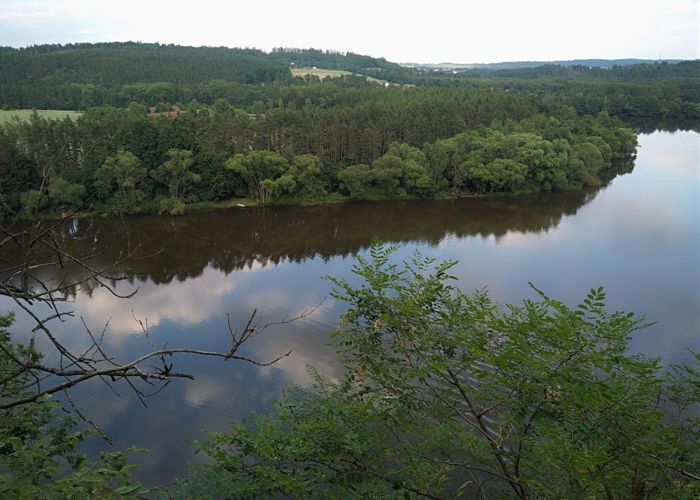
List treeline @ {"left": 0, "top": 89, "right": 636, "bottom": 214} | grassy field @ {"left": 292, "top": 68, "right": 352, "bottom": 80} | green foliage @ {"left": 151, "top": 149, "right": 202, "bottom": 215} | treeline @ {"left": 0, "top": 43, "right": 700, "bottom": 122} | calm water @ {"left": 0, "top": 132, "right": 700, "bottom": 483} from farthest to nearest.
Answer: grassy field @ {"left": 292, "top": 68, "right": 352, "bottom": 80}, treeline @ {"left": 0, "top": 43, "right": 700, "bottom": 122}, green foliage @ {"left": 151, "top": 149, "right": 202, "bottom": 215}, treeline @ {"left": 0, "top": 89, "right": 636, "bottom": 214}, calm water @ {"left": 0, "top": 132, "right": 700, "bottom": 483}

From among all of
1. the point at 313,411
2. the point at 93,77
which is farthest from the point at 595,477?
the point at 93,77

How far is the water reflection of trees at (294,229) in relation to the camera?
634 inches

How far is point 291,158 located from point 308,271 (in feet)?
27.3

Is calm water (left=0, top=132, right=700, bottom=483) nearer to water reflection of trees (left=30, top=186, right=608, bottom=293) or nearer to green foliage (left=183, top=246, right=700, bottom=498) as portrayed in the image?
water reflection of trees (left=30, top=186, right=608, bottom=293)

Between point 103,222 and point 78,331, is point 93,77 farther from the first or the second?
point 78,331

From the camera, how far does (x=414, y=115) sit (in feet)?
89.9

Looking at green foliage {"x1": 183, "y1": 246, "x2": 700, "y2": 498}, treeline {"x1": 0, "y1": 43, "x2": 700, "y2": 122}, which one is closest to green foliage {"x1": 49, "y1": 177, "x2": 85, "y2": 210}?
green foliage {"x1": 183, "y1": 246, "x2": 700, "y2": 498}

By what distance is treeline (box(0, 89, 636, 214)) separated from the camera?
758 inches

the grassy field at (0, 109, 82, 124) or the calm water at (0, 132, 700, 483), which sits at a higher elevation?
the grassy field at (0, 109, 82, 124)

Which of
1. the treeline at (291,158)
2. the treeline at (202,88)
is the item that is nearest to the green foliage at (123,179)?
the treeline at (291,158)

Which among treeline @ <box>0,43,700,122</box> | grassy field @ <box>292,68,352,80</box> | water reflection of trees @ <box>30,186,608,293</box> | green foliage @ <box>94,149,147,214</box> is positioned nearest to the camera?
water reflection of trees @ <box>30,186,608,293</box>

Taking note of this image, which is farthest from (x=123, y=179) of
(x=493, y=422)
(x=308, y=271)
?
(x=493, y=422)

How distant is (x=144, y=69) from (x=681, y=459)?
55.1 metres

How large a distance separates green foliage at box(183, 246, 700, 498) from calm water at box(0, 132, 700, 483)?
3668 millimetres
